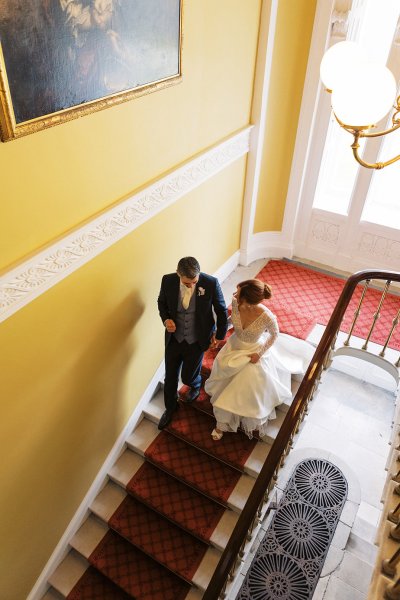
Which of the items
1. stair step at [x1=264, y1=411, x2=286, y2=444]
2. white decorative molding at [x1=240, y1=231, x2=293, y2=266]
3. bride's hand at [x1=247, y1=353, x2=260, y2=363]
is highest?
bride's hand at [x1=247, y1=353, x2=260, y2=363]

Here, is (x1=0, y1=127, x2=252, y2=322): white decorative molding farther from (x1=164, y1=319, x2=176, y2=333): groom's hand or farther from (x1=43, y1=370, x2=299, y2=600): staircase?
(x1=43, y1=370, x2=299, y2=600): staircase

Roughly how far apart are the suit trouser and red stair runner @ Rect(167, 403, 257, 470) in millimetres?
215

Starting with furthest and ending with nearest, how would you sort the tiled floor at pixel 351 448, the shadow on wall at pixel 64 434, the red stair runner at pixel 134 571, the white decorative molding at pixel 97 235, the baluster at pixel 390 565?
the tiled floor at pixel 351 448, the red stair runner at pixel 134 571, the shadow on wall at pixel 64 434, the white decorative molding at pixel 97 235, the baluster at pixel 390 565

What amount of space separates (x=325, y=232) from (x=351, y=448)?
2861 millimetres

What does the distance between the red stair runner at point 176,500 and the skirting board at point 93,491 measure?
290mm

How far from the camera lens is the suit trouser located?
461 cm

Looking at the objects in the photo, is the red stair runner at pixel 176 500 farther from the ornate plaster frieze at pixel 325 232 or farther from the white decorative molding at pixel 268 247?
the ornate plaster frieze at pixel 325 232

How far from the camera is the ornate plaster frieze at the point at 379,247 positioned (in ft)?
21.3

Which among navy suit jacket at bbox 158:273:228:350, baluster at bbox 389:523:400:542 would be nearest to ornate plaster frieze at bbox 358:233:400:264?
navy suit jacket at bbox 158:273:228:350

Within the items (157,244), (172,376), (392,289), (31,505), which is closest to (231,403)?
(172,376)

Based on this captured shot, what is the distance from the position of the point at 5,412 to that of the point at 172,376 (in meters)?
1.81

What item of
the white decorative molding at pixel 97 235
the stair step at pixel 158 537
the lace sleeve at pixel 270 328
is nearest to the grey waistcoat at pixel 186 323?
the lace sleeve at pixel 270 328

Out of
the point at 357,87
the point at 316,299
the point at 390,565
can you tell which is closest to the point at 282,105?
the point at 316,299

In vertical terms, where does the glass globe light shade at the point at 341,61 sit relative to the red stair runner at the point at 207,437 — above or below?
above
